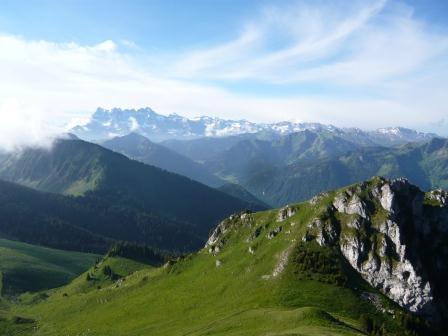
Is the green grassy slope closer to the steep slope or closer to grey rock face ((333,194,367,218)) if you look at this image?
the steep slope

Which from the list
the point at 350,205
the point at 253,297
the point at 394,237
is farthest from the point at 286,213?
the point at 253,297

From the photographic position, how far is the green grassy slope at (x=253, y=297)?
118088mm

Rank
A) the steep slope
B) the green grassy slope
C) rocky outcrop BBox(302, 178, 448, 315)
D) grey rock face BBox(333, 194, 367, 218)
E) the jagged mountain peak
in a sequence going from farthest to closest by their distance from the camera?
grey rock face BBox(333, 194, 367, 218)
the jagged mountain peak
rocky outcrop BBox(302, 178, 448, 315)
the steep slope
the green grassy slope

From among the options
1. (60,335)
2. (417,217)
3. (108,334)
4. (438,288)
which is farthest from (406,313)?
(60,335)

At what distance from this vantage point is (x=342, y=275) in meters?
142

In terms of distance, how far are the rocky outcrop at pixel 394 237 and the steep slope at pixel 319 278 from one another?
0.97 feet

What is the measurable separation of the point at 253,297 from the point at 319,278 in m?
18.9

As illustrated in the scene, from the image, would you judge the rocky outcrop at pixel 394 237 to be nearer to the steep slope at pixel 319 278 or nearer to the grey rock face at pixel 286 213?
the steep slope at pixel 319 278

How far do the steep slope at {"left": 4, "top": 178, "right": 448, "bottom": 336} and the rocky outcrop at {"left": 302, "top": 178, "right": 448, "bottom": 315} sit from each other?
11.6 inches

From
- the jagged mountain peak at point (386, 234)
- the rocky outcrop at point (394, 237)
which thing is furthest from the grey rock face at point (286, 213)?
the rocky outcrop at point (394, 237)

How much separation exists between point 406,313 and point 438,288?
2403cm

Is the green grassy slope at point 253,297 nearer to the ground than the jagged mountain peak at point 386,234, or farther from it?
nearer to the ground

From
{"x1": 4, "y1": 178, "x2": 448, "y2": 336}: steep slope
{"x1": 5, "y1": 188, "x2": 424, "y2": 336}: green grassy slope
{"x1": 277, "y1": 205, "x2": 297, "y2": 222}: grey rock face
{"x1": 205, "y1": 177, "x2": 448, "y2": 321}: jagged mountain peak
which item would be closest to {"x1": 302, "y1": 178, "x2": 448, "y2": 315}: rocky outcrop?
{"x1": 205, "y1": 177, "x2": 448, "y2": 321}: jagged mountain peak

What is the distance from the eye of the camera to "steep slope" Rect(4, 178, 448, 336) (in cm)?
12619
